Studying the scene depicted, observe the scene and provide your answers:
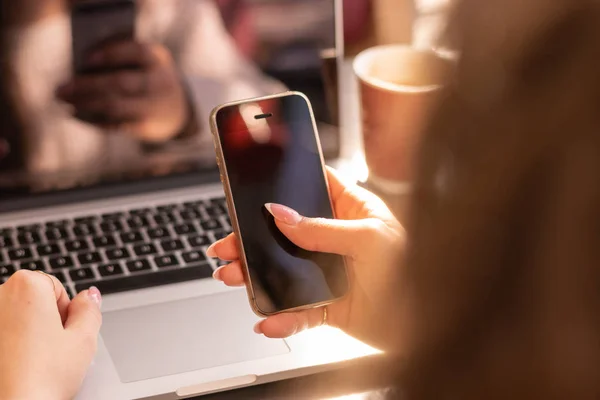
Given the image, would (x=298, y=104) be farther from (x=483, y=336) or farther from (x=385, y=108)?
(x=483, y=336)

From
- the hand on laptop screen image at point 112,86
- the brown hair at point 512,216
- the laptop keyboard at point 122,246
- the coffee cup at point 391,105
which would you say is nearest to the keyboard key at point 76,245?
the laptop keyboard at point 122,246

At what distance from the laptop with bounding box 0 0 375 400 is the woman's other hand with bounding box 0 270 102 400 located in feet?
0.11

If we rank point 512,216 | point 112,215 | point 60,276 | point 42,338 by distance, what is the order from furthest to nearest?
point 112,215 < point 60,276 < point 42,338 < point 512,216

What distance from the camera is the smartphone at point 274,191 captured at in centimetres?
63

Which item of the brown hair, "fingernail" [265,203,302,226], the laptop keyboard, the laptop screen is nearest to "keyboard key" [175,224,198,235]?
the laptop keyboard

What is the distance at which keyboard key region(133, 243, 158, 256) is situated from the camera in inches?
30.5

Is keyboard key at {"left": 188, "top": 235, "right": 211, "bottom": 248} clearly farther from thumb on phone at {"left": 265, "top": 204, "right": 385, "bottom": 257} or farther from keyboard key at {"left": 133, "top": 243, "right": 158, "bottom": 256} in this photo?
thumb on phone at {"left": 265, "top": 204, "right": 385, "bottom": 257}

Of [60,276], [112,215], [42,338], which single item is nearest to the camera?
[42,338]

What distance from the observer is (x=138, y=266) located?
755 millimetres

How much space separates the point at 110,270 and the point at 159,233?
74 mm

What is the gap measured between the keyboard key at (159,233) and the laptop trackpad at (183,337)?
0.32 ft

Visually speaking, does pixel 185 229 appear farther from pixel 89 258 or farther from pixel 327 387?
pixel 327 387

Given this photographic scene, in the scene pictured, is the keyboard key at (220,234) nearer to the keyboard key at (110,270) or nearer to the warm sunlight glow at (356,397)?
the keyboard key at (110,270)

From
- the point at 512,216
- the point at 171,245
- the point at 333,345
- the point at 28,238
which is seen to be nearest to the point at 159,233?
the point at 171,245
